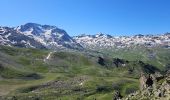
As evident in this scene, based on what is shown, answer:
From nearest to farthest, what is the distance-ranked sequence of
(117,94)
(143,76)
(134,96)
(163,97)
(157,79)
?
1. (163,97)
2. (134,96)
3. (157,79)
4. (143,76)
5. (117,94)

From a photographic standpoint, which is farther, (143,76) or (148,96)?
(143,76)

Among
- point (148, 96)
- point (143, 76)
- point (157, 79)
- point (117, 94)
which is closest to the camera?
point (148, 96)

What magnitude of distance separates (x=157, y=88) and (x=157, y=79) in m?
18.7

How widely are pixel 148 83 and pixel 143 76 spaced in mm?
6825

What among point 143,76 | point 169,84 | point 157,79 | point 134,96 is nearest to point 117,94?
point 143,76

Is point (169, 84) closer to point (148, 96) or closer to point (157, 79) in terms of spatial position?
point (148, 96)

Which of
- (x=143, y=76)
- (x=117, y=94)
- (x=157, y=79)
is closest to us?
(x=157, y=79)

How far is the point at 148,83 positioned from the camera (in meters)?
117

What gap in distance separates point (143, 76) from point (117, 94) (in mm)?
23087

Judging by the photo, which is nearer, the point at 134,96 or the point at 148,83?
the point at 134,96

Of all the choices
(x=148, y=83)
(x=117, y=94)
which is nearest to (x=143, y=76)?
(x=148, y=83)

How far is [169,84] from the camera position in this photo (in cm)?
8881

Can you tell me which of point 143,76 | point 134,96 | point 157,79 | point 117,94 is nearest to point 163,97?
point 134,96

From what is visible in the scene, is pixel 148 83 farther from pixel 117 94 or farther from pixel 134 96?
pixel 117 94
